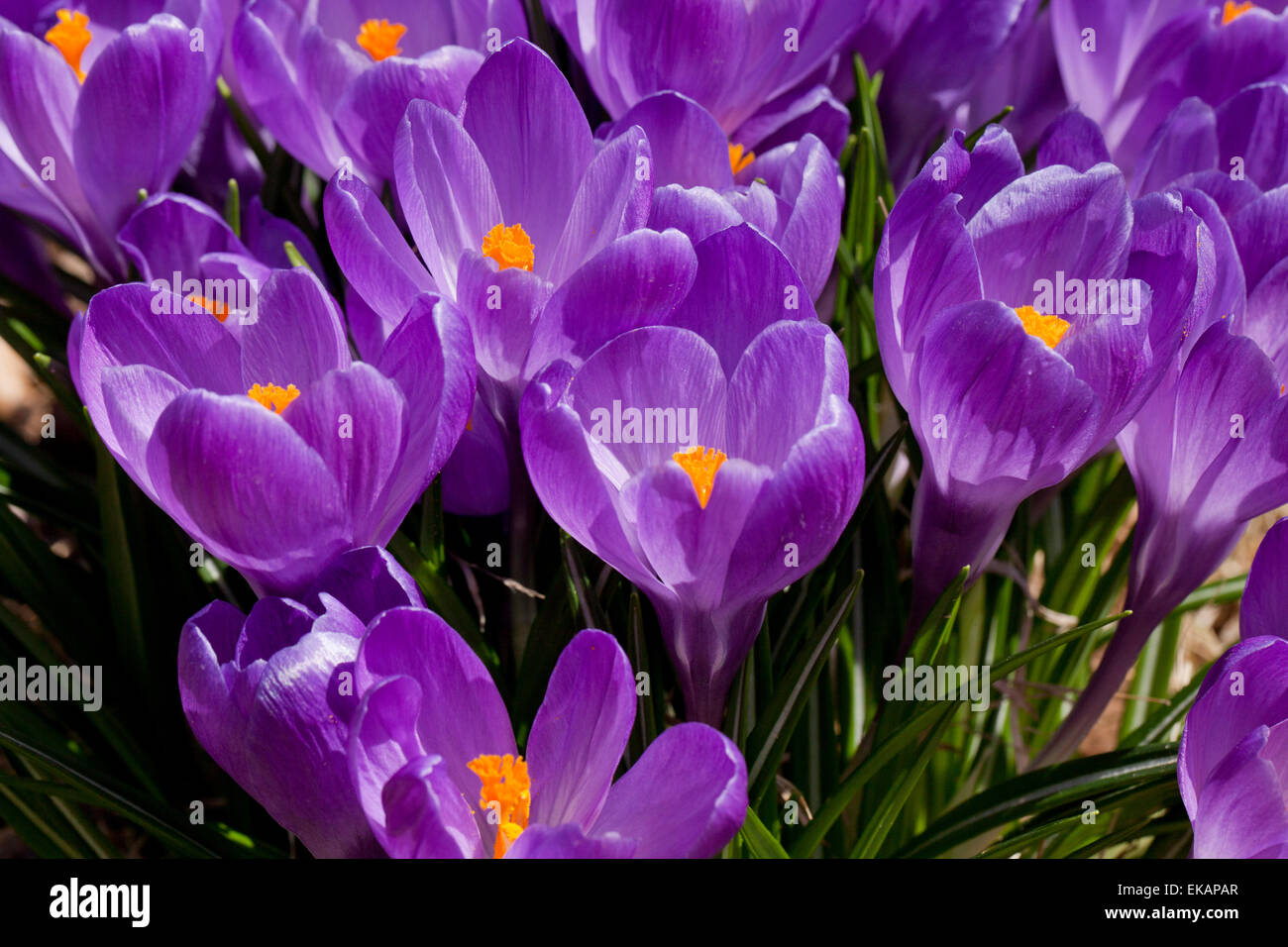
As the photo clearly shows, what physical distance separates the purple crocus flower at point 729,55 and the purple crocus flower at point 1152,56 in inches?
10.2

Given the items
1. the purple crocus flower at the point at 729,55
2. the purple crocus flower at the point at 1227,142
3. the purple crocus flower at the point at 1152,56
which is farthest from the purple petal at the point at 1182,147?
the purple crocus flower at the point at 729,55

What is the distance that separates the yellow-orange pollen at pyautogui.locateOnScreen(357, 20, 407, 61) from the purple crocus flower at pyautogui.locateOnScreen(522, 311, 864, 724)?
456 mm

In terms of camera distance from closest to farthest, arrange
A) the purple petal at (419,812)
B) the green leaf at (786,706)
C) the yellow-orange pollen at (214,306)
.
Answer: the purple petal at (419,812) < the green leaf at (786,706) < the yellow-orange pollen at (214,306)

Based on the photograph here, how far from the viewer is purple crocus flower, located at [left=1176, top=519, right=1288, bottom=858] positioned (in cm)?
60

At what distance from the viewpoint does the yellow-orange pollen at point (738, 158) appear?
94 cm

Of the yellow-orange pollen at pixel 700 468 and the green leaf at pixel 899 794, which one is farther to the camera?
the green leaf at pixel 899 794

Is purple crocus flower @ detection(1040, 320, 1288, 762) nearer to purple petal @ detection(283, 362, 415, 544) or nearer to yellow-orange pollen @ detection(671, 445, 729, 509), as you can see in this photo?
yellow-orange pollen @ detection(671, 445, 729, 509)

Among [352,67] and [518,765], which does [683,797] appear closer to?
[518,765]

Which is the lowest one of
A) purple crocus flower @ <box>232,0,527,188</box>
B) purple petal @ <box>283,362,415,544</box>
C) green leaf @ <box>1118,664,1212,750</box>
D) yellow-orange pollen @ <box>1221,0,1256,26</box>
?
green leaf @ <box>1118,664,1212,750</box>

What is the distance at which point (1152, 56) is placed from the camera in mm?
1062

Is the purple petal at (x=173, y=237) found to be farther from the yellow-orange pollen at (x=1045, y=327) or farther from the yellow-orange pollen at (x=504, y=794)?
the yellow-orange pollen at (x=1045, y=327)

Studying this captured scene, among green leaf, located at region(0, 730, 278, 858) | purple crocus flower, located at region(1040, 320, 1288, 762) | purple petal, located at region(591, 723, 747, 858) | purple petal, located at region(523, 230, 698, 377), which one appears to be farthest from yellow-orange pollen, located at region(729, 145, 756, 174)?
green leaf, located at region(0, 730, 278, 858)
